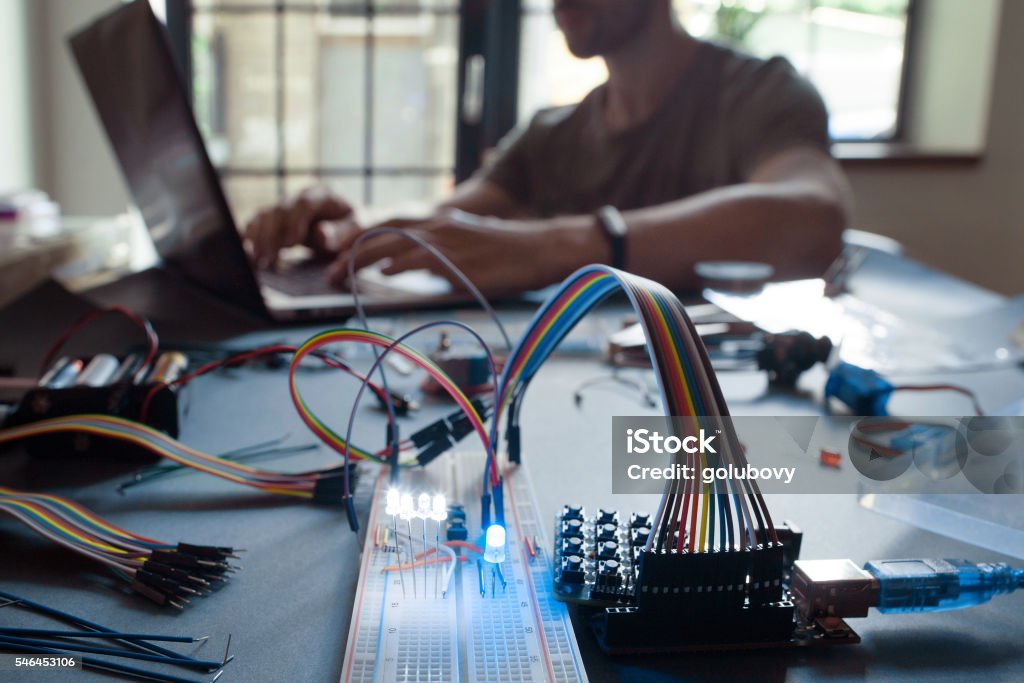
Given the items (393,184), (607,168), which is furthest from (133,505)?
(393,184)

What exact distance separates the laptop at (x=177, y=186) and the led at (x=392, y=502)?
510mm

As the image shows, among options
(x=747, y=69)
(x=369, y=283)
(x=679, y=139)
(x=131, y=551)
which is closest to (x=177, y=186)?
(x=369, y=283)

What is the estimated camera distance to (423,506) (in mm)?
550

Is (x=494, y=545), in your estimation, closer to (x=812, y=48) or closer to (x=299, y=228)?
(x=299, y=228)

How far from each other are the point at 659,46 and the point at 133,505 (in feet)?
4.50

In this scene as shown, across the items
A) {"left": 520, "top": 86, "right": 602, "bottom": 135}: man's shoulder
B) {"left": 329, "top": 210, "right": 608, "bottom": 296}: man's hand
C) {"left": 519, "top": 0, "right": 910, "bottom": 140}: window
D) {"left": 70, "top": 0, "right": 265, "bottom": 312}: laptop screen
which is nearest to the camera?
{"left": 70, "top": 0, "right": 265, "bottom": 312}: laptop screen

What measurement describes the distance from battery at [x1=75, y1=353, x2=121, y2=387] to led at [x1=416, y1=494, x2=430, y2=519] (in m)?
0.32

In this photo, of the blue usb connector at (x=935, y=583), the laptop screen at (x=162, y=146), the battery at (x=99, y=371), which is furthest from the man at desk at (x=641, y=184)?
the blue usb connector at (x=935, y=583)

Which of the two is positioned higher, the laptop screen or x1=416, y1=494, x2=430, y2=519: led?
the laptop screen

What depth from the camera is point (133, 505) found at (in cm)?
61

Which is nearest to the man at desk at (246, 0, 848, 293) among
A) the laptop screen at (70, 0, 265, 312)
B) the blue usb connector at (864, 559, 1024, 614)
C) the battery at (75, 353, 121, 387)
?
the laptop screen at (70, 0, 265, 312)

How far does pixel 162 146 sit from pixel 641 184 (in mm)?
887

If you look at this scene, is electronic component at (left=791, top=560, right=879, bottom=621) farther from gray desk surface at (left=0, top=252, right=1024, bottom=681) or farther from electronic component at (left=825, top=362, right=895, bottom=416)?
electronic component at (left=825, top=362, right=895, bottom=416)

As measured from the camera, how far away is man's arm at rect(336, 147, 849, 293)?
1.22m
